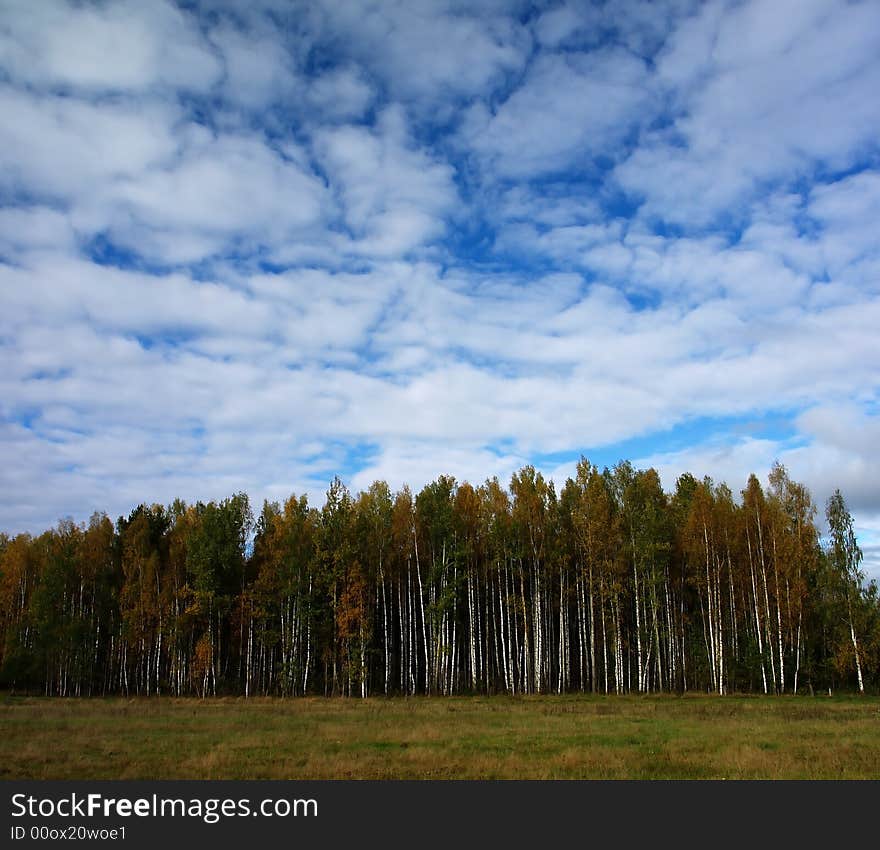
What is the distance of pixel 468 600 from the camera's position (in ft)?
165

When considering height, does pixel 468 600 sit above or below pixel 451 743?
above

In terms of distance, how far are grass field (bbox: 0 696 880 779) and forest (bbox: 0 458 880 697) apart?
44.4 feet

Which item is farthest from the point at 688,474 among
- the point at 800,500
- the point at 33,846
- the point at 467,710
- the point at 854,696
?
the point at 33,846

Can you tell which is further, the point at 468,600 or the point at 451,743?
the point at 468,600

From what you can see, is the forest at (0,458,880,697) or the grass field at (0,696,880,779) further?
the forest at (0,458,880,697)

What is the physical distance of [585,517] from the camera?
46844 mm

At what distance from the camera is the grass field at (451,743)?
1480cm

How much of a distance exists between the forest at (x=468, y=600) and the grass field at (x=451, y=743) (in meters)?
13.5

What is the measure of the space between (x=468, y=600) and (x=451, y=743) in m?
31.9

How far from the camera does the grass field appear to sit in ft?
48.6

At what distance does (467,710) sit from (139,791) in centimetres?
1989

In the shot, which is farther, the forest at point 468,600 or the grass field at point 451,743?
the forest at point 468,600

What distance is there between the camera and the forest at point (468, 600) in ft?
146

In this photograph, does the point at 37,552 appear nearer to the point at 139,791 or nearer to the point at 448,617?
the point at 448,617
